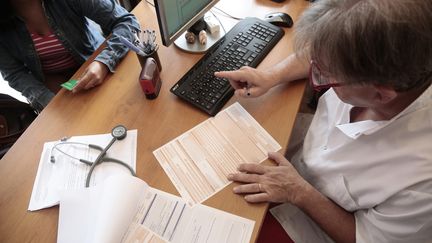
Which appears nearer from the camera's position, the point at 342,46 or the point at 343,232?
the point at 342,46

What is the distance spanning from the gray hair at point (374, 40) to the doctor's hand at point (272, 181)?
0.29m

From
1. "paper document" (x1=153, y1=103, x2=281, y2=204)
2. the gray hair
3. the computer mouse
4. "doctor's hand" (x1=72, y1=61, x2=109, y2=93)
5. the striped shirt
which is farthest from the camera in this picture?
the striped shirt

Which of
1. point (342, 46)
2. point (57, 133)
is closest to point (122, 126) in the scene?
A: point (57, 133)

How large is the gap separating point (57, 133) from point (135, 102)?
0.84ft

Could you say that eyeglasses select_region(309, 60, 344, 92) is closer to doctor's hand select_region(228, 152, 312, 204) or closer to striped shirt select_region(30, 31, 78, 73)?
doctor's hand select_region(228, 152, 312, 204)

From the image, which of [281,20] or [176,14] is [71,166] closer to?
[176,14]

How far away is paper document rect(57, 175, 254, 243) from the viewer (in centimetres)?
65

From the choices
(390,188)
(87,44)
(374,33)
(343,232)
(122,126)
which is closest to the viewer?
(374,33)

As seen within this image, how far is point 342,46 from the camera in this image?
0.50m

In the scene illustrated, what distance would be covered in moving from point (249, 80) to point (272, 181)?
330 mm

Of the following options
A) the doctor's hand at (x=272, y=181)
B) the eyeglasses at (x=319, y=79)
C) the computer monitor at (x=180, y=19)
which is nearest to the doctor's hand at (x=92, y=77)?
the computer monitor at (x=180, y=19)

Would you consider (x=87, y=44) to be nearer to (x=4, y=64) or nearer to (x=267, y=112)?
(x=4, y=64)

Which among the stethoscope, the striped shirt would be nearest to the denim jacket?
the striped shirt

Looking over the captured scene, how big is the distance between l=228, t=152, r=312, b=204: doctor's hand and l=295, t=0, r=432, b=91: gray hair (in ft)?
0.96
